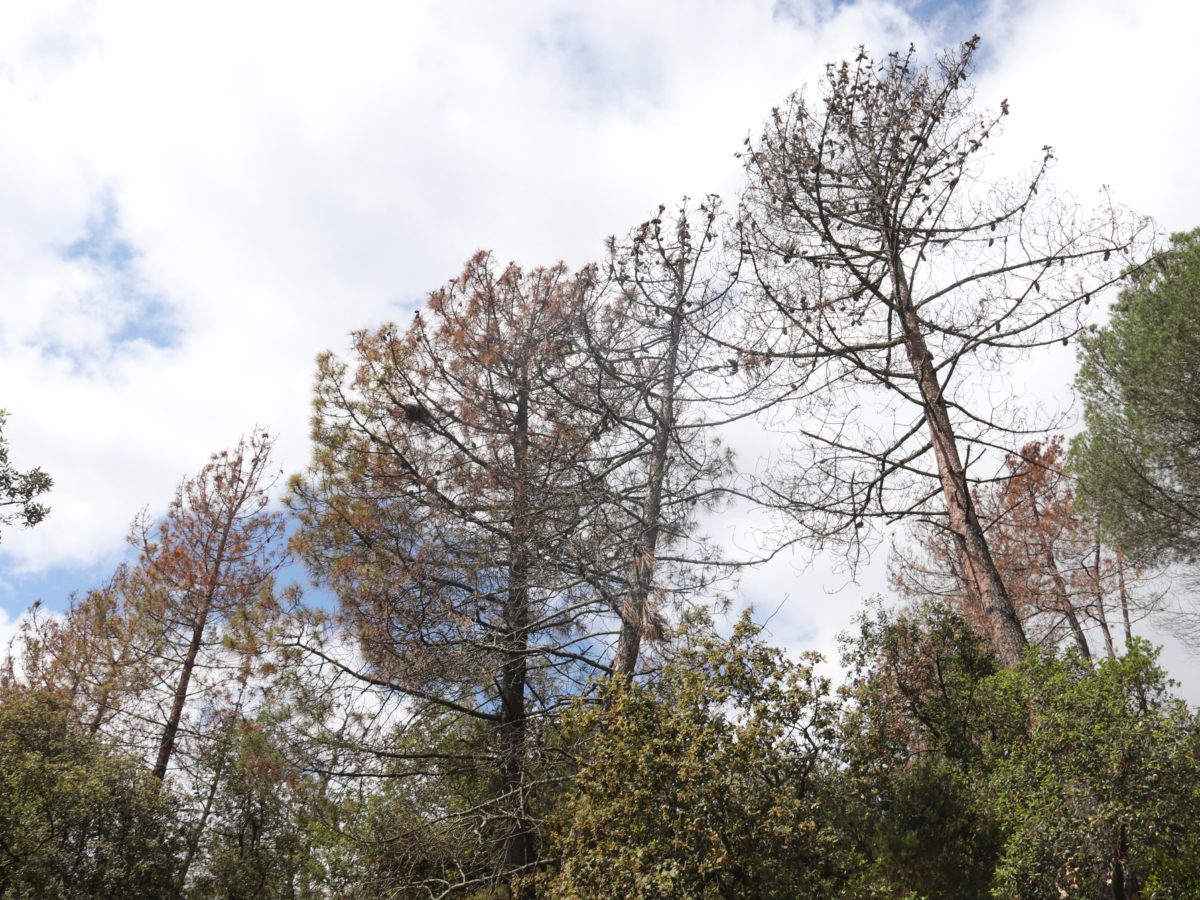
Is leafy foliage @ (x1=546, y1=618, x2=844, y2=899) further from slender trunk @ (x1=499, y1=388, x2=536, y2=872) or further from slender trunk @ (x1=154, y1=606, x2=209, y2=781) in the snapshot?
slender trunk @ (x1=154, y1=606, x2=209, y2=781)

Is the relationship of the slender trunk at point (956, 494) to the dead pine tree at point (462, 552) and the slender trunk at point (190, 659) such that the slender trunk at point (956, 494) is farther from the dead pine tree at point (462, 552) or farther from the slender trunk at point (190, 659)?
the slender trunk at point (190, 659)

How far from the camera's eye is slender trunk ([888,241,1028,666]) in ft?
26.6

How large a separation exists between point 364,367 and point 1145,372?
430 inches

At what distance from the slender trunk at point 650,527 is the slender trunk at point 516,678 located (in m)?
1.16

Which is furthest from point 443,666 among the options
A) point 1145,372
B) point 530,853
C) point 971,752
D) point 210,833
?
point 1145,372

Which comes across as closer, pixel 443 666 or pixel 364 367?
pixel 443 666

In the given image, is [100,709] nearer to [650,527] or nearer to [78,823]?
[78,823]

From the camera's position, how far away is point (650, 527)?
1079 centimetres

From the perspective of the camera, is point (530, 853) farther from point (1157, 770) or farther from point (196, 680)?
point (196, 680)

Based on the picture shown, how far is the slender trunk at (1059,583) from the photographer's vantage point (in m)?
16.2

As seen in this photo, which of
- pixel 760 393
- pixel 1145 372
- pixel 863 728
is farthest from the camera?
pixel 1145 372

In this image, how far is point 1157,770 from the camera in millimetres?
5879

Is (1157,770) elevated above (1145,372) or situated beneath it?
situated beneath

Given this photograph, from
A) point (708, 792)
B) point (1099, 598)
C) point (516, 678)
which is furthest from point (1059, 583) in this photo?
point (708, 792)
